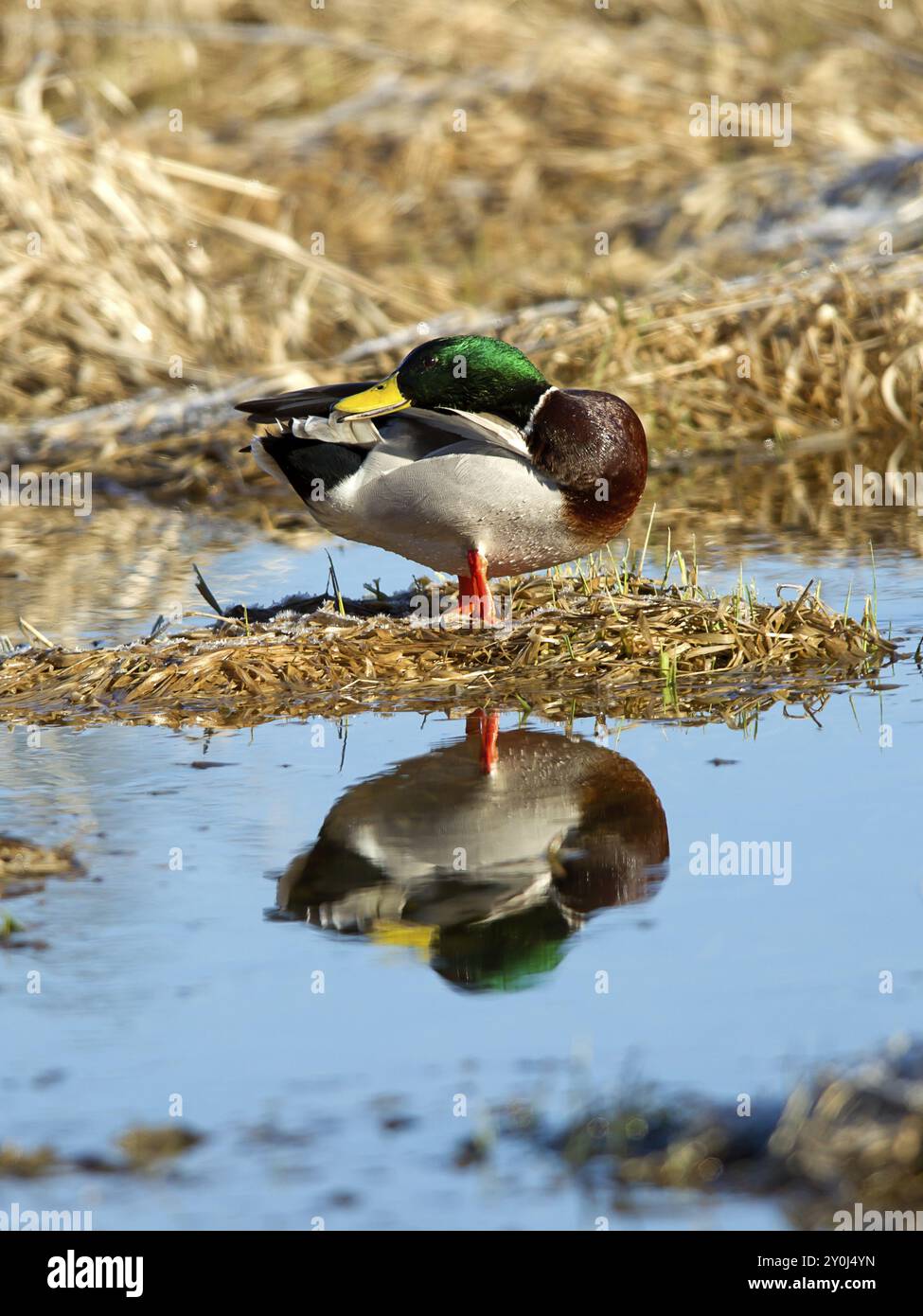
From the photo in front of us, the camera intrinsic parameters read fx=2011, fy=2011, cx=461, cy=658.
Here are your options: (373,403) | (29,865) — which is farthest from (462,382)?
(29,865)

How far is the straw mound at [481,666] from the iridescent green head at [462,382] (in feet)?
2.14

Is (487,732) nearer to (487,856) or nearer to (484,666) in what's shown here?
(484,666)

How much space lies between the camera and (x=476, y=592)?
611cm

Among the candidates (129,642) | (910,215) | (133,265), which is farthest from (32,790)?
(910,215)

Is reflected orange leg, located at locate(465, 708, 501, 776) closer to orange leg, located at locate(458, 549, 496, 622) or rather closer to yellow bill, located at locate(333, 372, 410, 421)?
orange leg, located at locate(458, 549, 496, 622)

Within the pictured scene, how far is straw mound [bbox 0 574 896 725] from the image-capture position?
5.80 meters

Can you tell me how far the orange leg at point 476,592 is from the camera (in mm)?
6016

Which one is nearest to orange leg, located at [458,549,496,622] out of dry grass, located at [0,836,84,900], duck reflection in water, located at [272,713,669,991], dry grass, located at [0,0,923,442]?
duck reflection in water, located at [272,713,669,991]

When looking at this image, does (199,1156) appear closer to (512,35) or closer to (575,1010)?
(575,1010)

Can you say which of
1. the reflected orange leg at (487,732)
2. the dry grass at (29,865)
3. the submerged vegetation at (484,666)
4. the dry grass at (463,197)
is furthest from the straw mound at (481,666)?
the dry grass at (463,197)

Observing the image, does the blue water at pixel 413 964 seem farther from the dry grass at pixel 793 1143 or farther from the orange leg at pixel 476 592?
the orange leg at pixel 476 592

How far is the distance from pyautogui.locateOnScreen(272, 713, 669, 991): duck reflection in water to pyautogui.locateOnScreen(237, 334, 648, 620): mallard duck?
2.79 ft

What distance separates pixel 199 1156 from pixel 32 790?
2.13m

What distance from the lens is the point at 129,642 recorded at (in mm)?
6410
